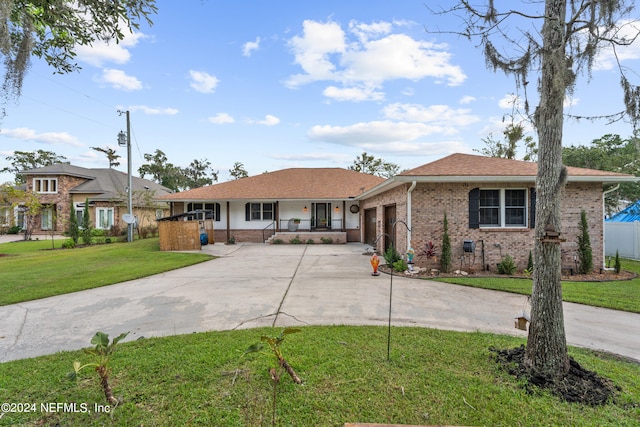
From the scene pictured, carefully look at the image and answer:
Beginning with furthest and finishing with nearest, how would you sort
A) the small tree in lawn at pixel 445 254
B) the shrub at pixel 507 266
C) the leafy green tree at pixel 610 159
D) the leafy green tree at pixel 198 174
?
the leafy green tree at pixel 198 174 < the leafy green tree at pixel 610 159 < the small tree in lawn at pixel 445 254 < the shrub at pixel 507 266

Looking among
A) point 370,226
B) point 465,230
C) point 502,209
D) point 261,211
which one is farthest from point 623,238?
point 261,211

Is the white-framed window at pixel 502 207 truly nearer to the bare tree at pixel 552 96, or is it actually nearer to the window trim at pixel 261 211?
the bare tree at pixel 552 96

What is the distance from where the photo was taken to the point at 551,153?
2787 millimetres

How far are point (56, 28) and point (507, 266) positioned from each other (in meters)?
11.4

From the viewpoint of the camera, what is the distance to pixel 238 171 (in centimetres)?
4425

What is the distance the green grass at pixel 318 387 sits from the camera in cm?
221

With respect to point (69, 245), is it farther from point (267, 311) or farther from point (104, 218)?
point (267, 311)

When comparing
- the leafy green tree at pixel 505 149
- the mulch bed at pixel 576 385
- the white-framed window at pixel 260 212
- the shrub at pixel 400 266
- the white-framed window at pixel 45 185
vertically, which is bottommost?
the shrub at pixel 400 266

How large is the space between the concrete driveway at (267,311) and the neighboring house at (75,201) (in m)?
19.9

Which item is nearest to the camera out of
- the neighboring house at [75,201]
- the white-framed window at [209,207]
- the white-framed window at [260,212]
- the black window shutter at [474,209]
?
the black window shutter at [474,209]

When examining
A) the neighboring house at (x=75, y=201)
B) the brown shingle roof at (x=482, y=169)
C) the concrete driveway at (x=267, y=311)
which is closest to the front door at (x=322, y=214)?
the brown shingle roof at (x=482, y=169)

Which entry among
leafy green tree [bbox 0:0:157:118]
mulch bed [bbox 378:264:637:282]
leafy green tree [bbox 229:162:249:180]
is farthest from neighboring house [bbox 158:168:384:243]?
leafy green tree [bbox 229:162:249:180]

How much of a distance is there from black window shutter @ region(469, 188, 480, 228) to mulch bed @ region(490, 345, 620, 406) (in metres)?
6.63

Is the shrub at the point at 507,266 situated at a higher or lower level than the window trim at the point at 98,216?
lower
